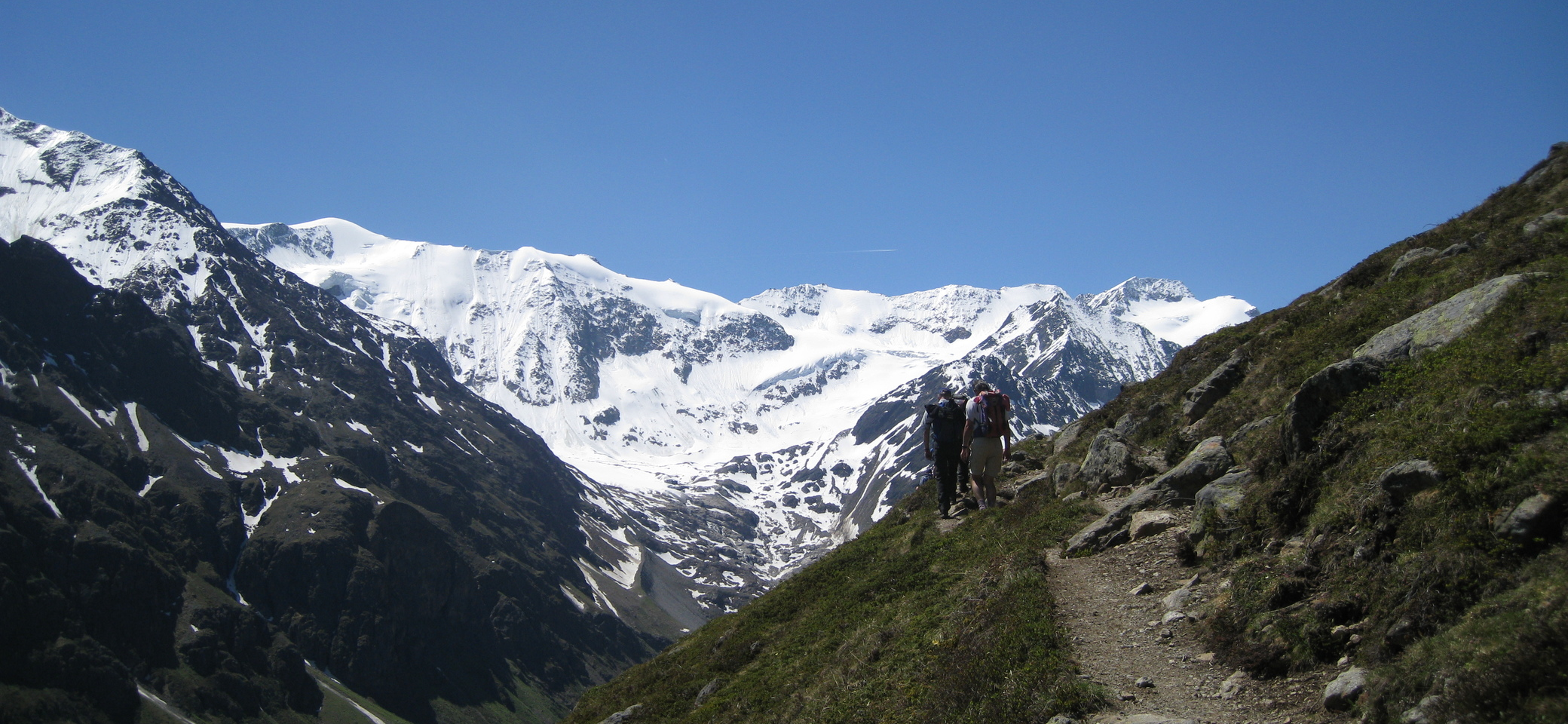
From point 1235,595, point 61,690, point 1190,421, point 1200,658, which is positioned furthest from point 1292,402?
point 61,690

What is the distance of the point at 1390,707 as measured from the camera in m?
8.32

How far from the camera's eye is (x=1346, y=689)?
9070mm

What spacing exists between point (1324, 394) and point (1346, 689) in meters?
6.40

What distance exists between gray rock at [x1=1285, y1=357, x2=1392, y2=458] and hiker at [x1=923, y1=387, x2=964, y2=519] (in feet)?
31.5

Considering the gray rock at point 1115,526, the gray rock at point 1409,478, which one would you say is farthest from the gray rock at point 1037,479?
the gray rock at point 1409,478

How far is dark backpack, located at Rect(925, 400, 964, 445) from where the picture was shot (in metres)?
23.6

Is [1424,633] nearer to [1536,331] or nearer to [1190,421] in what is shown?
[1536,331]

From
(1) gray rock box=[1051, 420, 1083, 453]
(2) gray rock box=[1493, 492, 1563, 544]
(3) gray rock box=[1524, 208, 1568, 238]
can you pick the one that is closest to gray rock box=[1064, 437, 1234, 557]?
(2) gray rock box=[1493, 492, 1563, 544]

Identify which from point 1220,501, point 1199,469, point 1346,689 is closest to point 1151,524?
point 1199,469

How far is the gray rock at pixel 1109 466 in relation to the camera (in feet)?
67.7

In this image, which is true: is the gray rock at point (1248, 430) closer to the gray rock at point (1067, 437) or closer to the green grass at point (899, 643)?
the green grass at point (899, 643)

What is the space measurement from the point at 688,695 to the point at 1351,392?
16016 millimetres

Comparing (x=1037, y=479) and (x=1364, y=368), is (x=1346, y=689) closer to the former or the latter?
(x=1364, y=368)

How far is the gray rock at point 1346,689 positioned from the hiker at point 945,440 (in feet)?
45.0
